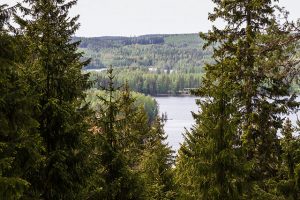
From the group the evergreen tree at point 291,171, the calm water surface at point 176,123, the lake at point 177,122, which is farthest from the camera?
the calm water surface at point 176,123

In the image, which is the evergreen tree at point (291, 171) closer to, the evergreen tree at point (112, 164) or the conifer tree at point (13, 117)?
the evergreen tree at point (112, 164)

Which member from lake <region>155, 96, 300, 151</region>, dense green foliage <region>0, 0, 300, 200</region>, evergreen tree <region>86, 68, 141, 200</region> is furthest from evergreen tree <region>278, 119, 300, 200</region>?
lake <region>155, 96, 300, 151</region>

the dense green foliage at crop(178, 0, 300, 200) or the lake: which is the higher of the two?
the dense green foliage at crop(178, 0, 300, 200)

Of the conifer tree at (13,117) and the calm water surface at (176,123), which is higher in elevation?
the conifer tree at (13,117)

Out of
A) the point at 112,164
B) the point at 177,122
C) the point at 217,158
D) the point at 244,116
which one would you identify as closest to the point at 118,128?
the point at 112,164

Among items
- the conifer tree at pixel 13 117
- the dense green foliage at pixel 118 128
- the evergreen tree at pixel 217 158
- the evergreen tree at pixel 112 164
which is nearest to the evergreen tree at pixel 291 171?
the dense green foliage at pixel 118 128

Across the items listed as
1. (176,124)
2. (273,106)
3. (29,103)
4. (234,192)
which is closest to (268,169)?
(273,106)

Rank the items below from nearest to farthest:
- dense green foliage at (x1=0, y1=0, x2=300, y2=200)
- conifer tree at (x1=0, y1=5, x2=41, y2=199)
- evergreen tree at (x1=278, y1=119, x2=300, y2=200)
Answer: conifer tree at (x1=0, y1=5, x2=41, y2=199)
dense green foliage at (x1=0, y1=0, x2=300, y2=200)
evergreen tree at (x1=278, y1=119, x2=300, y2=200)

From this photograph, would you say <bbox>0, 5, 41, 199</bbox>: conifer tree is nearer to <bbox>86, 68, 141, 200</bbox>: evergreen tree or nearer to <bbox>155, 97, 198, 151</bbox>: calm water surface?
<bbox>86, 68, 141, 200</bbox>: evergreen tree

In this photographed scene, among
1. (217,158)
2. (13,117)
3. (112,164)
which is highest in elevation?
(13,117)

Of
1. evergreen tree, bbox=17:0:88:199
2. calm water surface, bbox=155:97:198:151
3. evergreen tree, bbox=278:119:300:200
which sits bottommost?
calm water surface, bbox=155:97:198:151

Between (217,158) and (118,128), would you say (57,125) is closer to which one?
(118,128)

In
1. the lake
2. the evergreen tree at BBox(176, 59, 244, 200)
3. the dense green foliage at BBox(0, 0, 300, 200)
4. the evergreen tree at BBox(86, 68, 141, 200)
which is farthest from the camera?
the lake

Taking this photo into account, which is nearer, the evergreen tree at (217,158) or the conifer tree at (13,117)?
the conifer tree at (13,117)
